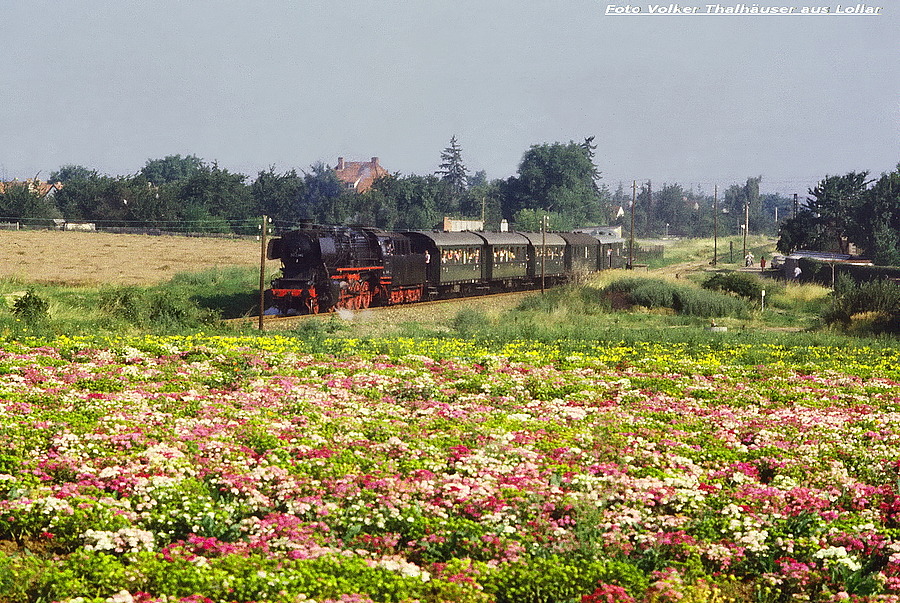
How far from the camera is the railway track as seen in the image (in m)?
34.5

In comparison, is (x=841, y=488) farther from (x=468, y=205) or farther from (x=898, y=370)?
(x=468, y=205)

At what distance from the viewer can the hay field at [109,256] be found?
59938 millimetres

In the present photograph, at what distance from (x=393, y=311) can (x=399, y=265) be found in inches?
151

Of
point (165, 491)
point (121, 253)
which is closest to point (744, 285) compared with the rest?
point (165, 491)

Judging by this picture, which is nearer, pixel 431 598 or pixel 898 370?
pixel 431 598

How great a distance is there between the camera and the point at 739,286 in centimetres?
5116

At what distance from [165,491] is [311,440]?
3.18 meters

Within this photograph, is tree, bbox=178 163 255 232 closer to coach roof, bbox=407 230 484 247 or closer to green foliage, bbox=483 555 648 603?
coach roof, bbox=407 230 484 247

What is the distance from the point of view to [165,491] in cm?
1090

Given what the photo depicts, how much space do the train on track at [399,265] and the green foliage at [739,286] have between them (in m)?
10.3

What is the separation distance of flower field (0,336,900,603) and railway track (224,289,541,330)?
14283mm

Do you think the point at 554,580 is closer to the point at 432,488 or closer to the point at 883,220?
the point at 432,488

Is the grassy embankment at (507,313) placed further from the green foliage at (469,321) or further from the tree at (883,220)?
the tree at (883,220)

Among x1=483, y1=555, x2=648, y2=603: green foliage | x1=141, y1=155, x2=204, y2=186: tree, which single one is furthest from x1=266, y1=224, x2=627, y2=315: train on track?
x1=141, y1=155, x2=204, y2=186: tree
